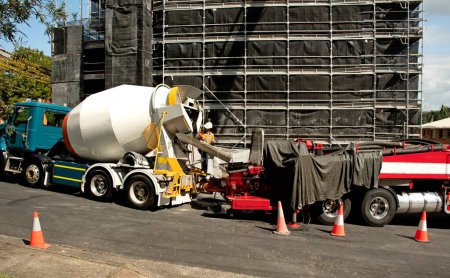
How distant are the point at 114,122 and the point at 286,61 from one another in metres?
12.6

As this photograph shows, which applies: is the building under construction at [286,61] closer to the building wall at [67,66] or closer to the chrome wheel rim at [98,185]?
the building wall at [67,66]

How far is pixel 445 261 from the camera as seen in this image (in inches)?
264

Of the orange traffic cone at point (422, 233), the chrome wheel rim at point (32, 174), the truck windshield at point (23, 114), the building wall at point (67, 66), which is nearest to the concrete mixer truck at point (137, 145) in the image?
the chrome wheel rim at point (32, 174)

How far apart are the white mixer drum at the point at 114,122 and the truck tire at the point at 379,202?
5.86m

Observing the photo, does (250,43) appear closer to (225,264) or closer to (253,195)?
(253,195)

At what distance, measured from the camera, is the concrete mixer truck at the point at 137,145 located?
10148mm

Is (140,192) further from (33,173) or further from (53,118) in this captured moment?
(53,118)

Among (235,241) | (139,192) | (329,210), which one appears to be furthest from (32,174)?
(329,210)

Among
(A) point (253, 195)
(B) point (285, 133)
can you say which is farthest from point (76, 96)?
(A) point (253, 195)

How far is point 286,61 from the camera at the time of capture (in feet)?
68.2

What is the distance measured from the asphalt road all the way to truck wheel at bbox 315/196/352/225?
0.85ft

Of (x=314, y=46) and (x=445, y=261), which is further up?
(x=314, y=46)

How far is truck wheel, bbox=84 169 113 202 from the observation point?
420 inches

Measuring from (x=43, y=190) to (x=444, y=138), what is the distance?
167ft
